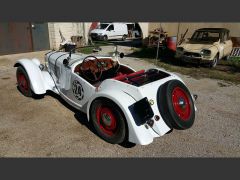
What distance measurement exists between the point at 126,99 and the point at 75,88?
1463 mm

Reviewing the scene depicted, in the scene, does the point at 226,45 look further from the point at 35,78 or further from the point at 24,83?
the point at 24,83

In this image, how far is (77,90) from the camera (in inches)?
188

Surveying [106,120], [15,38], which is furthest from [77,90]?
[15,38]

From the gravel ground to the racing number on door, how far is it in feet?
1.91

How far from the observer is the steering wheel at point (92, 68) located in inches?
195

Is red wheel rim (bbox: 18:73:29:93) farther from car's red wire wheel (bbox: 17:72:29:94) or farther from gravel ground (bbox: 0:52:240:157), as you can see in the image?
gravel ground (bbox: 0:52:240:157)

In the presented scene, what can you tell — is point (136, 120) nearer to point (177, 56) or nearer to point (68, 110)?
point (68, 110)

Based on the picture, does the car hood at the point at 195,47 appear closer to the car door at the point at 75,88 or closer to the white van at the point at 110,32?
the car door at the point at 75,88

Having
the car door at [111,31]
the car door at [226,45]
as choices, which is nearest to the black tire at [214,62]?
the car door at [226,45]

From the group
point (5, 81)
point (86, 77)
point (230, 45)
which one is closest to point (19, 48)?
point (5, 81)

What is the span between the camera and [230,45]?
11758mm

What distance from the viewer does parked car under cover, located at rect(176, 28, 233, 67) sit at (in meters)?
9.98

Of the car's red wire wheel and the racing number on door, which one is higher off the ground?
the racing number on door

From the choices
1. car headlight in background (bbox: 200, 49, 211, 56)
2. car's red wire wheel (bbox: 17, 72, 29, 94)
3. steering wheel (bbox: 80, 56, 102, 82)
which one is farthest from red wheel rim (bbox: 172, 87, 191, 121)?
car headlight in background (bbox: 200, 49, 211, 56)
